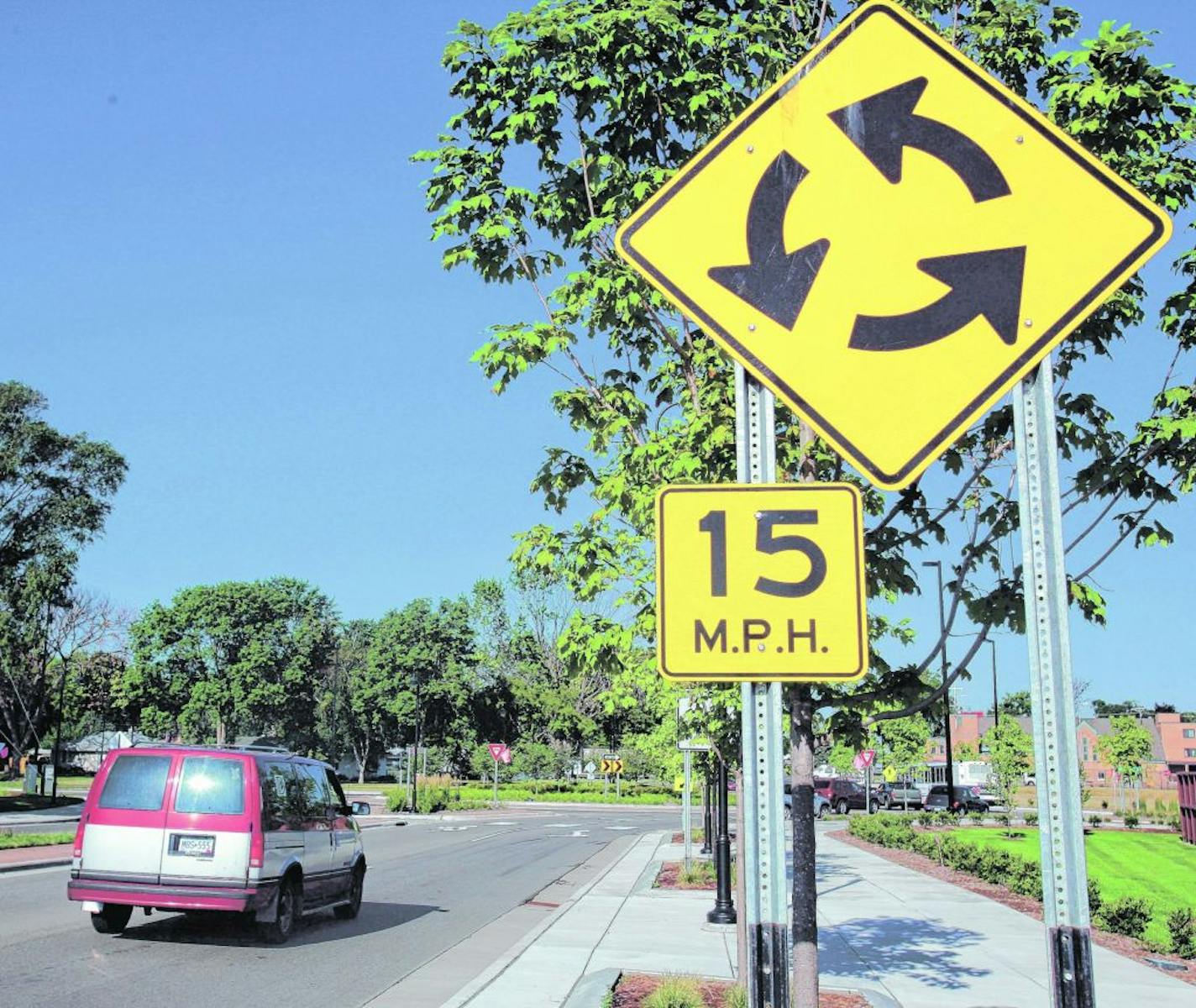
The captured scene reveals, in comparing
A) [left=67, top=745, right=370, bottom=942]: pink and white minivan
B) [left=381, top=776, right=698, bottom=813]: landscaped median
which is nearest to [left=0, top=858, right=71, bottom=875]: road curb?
[left=67, top=745, right=370, bottom=942]: pink and white minivan

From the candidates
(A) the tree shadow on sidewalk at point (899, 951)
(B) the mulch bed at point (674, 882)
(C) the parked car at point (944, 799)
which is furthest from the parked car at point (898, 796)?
(A) the tree shadow on sidewalk at point (899, 951)

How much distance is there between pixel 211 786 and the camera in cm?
1202

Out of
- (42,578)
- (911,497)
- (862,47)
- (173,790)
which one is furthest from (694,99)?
(42,578)

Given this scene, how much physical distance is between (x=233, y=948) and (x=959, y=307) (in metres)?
11.4

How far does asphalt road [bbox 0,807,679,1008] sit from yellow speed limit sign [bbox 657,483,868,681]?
7560 millimetres

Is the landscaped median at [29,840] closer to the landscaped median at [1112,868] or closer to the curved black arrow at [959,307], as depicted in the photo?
the landscaped median at [1112,868]

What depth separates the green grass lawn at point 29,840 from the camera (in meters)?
23.4

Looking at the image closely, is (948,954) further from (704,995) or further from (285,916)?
(285,916)

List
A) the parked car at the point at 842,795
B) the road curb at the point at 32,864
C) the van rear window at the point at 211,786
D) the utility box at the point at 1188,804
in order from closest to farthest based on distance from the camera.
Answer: the van rear window at the point at 211,786 < the road curb at the point at 32,864 < the utility box at the point at 1188,804 < the parked car at the point at 842,795

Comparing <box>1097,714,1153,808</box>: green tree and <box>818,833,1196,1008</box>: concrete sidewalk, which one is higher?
<box>1097,714,1153,808</box>: green tree

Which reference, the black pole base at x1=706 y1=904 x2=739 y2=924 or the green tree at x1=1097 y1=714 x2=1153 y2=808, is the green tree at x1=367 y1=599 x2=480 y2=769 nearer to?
the green tree at x1=1097 y1=714 x2=1153 y2=808

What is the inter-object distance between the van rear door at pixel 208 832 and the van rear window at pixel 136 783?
0.21m

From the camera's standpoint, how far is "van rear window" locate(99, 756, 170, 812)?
473 inches

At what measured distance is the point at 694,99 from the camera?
24.9ft
